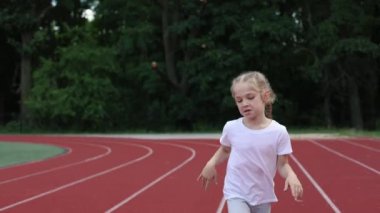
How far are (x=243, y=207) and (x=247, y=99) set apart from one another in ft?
1.98

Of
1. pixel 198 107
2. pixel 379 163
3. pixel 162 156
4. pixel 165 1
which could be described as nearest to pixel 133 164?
pixel 162 156

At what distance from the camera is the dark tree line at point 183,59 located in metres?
32.5

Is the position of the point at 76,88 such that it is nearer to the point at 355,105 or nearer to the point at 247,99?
the point at 355,105

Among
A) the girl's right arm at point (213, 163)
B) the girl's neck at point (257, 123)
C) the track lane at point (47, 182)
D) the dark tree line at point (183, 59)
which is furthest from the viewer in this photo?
the dark tree line at point (183, 59)

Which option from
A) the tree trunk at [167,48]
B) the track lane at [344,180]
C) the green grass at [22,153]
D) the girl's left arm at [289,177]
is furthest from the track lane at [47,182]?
the tree trunk at [167,48]

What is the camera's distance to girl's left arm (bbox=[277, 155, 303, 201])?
3.60 metres

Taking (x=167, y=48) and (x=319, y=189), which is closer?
(x=319, y=189)

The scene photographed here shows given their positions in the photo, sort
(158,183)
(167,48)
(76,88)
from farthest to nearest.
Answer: (167,48) → (76,88) → (158,183)

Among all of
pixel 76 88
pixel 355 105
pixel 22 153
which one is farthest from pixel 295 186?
pixel 355 105

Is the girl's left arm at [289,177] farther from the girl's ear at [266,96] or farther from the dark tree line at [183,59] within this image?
the dark tree line at [183,59]

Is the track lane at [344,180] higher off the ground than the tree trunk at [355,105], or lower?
lower

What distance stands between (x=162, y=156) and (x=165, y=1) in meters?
19.9

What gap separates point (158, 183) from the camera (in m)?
10.8

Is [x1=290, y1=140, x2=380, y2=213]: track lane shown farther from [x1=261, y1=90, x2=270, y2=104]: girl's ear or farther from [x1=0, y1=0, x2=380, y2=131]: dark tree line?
[x1=0, y1=0, x2=380, y2=131]: dark tree line
